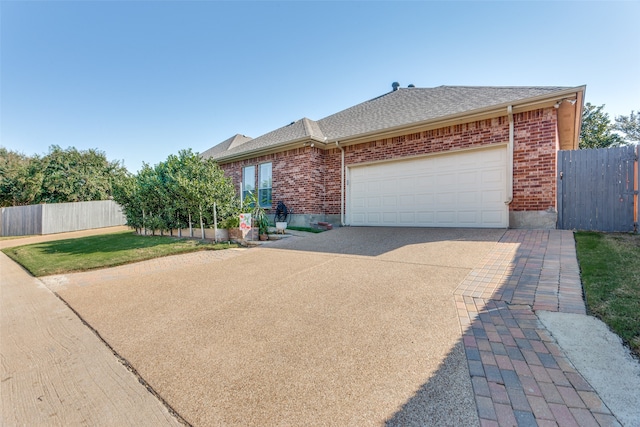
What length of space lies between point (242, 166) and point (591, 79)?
42.1ft

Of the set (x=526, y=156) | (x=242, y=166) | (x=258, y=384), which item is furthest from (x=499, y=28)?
(x=242, y=166)

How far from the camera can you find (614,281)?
329cm

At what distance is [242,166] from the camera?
12.9 m

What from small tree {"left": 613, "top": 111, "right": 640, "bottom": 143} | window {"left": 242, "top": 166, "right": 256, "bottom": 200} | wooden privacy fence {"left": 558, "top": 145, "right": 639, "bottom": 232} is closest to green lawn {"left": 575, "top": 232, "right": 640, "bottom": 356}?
wooden privacy fence {"left": 558, "top": 145, "right": 639, "bottom": 232}

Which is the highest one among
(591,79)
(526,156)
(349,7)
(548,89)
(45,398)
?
(349,7)

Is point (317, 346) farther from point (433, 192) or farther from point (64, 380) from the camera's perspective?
point (433, 192)

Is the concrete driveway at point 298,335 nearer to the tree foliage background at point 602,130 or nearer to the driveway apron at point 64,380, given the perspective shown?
the driveway apron at point 64,380

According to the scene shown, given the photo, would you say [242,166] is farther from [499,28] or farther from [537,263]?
[537,263]

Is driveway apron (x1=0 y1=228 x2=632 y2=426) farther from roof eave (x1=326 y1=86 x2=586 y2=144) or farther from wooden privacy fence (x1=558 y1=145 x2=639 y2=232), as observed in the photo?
roof eave (x1=326 y1=86 x2=586 y2=144)

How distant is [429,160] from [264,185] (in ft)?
22.5

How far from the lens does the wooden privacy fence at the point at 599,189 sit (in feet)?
20.7

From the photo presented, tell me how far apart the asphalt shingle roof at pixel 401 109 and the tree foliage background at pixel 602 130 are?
20.3 m

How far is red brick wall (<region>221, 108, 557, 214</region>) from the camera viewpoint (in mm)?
6887

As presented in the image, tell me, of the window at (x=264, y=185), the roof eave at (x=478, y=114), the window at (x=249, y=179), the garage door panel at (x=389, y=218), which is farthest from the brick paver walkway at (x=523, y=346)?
the window at (x=249, y=179)
